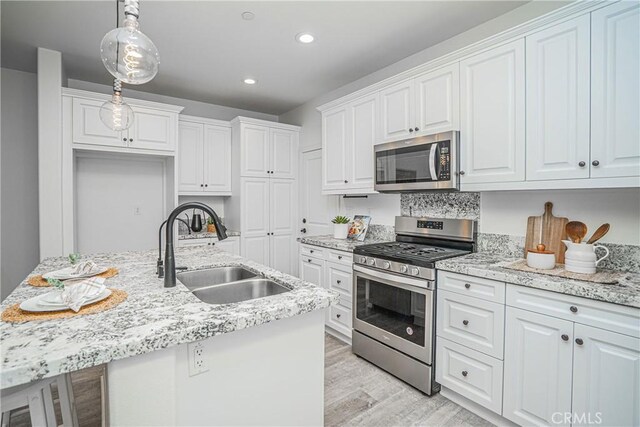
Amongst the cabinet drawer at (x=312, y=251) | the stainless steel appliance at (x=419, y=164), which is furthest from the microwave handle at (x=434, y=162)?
the cabinet drawer at (x=312, y=251)

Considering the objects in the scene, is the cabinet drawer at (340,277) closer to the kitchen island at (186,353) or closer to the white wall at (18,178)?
the kitchen island at (186,353)

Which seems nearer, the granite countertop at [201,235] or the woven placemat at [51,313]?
the woven placemat at [51,313]

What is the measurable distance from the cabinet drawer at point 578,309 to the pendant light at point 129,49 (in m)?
2.15

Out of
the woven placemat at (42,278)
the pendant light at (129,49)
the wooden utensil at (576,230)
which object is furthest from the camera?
the wooden utensil at (576,230)

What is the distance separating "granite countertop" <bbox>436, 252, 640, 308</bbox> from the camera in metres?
1.38

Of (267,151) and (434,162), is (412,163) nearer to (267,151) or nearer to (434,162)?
(434,162)

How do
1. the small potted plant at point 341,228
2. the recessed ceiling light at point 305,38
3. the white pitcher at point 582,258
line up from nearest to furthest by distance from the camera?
the white pitcher at point 582,258 < the recessed ceiling light at point 305,38 < the small potted plant at point 341,228

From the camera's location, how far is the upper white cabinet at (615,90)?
152cm

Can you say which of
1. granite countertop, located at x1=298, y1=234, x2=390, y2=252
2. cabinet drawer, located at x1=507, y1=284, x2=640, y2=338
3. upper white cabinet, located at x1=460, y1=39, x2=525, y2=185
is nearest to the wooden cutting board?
upper white cabinet, located at x1=460, y1=39, x2=525, y2=185

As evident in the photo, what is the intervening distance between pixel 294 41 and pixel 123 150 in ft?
7.15

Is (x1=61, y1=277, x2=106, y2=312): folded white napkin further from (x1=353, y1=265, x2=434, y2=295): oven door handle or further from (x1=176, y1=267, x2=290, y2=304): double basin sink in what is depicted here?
(x1=353, y1=265, x2=434, y2=295): oven door handle

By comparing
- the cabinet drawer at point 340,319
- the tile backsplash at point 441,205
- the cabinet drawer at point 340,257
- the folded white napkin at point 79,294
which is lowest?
the cabinet drawer at point 340,319

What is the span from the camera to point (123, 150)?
335cm

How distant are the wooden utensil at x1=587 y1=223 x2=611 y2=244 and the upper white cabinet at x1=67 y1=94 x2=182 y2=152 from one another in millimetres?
3906
